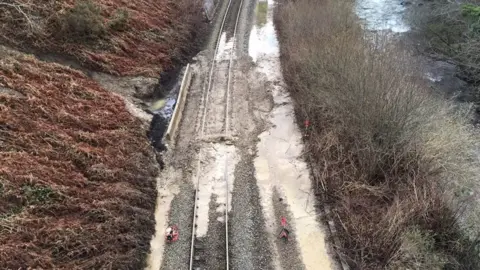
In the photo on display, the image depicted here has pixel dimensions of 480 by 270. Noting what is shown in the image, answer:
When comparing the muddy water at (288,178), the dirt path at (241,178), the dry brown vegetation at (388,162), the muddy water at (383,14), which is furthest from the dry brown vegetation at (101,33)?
Answer: the muddy water at (383,14)

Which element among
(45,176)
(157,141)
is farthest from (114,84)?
(45,176)

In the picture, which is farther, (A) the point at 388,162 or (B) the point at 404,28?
(B) the point at 404,28

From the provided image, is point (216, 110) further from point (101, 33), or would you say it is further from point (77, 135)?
point (101, 33)

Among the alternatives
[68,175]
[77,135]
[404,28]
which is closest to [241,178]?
[68,175]

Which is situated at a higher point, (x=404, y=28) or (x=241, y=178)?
(x=404, y=28)

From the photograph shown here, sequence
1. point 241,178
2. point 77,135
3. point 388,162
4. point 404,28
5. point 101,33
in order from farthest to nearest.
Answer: point 404,28 < point 101,33 < point 241,178 < point 77,135 < point 388,162

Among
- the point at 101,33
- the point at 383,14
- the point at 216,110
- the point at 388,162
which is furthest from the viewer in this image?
the point at 383,14

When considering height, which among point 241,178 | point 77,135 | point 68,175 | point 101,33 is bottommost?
point 241,178
